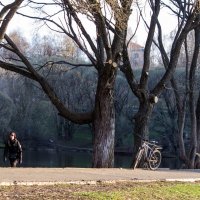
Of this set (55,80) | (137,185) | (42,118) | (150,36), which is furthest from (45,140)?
(137,185)

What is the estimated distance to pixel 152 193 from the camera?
39.1 ft

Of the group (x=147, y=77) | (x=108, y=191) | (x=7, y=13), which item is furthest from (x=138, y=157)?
(x=7, y=13)

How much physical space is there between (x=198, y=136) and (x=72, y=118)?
27.8 feet

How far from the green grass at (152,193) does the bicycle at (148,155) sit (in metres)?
4.20

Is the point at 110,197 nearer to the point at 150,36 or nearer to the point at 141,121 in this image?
the point at 141,121

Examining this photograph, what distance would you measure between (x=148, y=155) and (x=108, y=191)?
740 centimetres

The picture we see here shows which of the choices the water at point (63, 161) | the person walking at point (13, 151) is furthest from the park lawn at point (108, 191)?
the water at point (63, 161)

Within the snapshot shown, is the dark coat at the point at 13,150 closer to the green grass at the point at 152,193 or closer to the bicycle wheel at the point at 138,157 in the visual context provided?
the bicycle wheel at the point at 138,157

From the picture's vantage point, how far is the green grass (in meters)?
10.5

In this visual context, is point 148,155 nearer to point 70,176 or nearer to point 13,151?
point 13,151

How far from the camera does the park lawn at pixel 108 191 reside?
10.2 metres

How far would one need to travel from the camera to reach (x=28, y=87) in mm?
57656

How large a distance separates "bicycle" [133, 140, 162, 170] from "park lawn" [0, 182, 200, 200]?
4.26 meters

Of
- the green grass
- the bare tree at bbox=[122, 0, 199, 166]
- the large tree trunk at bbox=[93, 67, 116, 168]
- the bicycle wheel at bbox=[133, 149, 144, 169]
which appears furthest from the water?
the green grass
